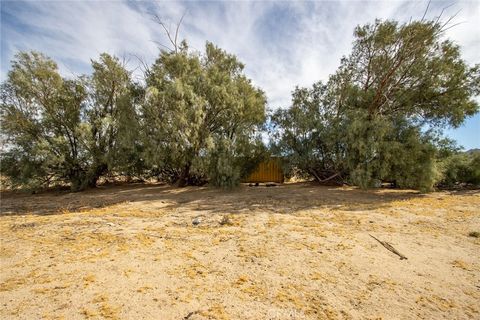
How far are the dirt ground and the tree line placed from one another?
470cm

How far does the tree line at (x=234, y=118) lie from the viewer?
10.1 metres

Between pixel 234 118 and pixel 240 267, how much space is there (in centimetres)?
953

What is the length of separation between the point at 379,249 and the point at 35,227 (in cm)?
727

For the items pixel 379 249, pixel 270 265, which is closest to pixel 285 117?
pixel 379 249

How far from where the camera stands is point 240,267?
3.15 metres

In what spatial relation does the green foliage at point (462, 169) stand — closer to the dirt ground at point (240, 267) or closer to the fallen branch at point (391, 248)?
the dirt ground at point (240, 267)

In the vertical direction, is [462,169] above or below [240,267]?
above

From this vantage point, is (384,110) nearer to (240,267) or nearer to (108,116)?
(240,267)

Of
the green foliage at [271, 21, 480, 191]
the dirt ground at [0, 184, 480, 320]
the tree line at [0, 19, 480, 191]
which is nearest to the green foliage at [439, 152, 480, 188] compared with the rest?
the tree line at [0, 19, 480, 191]

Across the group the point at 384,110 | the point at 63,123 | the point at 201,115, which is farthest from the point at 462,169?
the point at 63,123

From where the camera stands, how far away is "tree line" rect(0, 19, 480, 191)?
33.0 ft

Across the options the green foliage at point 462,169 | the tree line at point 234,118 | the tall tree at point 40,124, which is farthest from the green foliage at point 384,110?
the tall tree at point 40,124

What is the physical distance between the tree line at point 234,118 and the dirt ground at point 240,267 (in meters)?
4.70

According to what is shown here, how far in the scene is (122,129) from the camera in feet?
35.4
